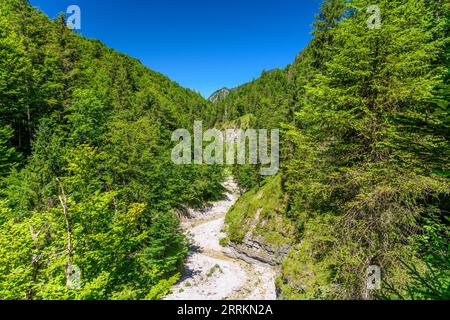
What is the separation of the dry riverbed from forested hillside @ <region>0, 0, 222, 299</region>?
2435mm

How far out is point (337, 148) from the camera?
8828 millimetres

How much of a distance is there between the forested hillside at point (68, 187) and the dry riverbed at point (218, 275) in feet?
7.99

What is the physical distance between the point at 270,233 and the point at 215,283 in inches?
313

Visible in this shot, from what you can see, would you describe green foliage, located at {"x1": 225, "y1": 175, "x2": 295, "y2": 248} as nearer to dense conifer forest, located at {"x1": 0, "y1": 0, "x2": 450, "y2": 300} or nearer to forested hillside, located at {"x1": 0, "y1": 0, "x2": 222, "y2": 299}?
dense conifer forest, located at {"x1": 0, "y1": 0, "x2": 450, "y2": 300}

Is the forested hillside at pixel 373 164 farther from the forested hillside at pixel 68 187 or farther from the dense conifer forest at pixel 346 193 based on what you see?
the forested hillside at pixel 68 187

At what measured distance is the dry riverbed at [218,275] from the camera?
73.4ft

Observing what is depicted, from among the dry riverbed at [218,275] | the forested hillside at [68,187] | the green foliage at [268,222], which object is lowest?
the dry riverbed at [218,275]

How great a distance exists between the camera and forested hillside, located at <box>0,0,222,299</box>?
8445 millimetres

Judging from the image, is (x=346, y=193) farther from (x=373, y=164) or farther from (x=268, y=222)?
(x=268, y=222)

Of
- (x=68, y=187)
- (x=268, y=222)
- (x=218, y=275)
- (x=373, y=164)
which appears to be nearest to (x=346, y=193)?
(x=373, y=164)

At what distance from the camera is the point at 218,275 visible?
84.3 ft

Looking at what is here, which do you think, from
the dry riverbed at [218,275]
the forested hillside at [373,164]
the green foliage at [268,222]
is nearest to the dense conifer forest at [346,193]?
the forested hillside at [373,164]

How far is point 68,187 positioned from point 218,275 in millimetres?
17944

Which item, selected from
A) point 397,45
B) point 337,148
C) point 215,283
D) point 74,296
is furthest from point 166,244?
point 397,45
